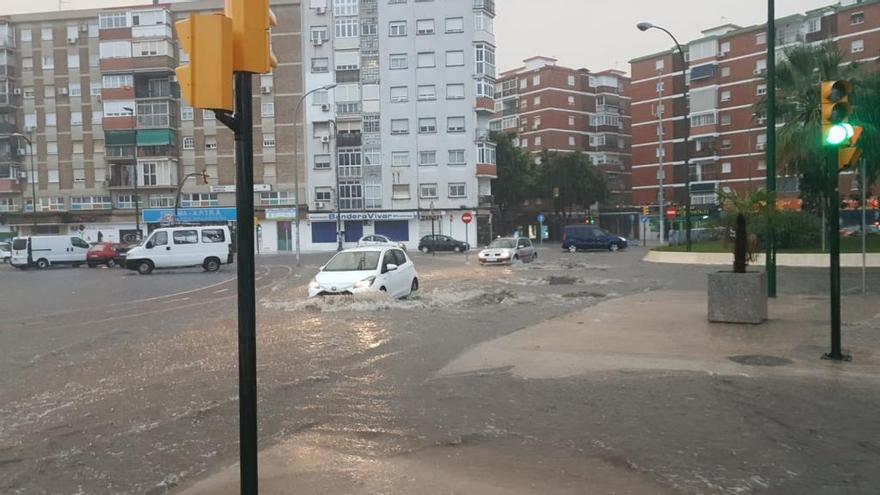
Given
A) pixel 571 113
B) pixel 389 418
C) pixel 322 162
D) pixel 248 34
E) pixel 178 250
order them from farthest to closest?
pixel 571 113 < pixel 322 162 < pixel 178 250 < pixel 389 418 < pixel 248 34

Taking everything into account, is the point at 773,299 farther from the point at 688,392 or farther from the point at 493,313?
the point at 688,392

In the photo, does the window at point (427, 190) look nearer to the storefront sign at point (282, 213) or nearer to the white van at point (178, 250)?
the storefront sign at point (282, 213)

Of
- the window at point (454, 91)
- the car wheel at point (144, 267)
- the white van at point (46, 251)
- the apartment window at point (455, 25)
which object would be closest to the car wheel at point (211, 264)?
the car wheel at point (144, 267)

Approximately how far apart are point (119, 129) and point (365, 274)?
58.2 meters

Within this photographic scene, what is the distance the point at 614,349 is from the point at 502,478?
16.7ft

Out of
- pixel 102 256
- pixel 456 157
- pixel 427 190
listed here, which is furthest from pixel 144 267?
pixel 456 157

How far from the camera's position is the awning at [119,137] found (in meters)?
65.0

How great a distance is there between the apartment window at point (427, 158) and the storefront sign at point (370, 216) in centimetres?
464

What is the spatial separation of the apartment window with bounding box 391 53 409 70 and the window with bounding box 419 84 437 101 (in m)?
2.63

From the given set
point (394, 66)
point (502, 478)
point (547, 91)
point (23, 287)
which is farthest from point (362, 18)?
point (502, 478)

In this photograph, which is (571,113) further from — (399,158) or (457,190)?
(399,158)

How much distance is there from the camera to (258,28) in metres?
3.34

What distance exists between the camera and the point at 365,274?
15.4 m

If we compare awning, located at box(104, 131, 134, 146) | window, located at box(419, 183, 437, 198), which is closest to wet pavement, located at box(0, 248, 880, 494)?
window, located at box(419, 183, 437, 198)
